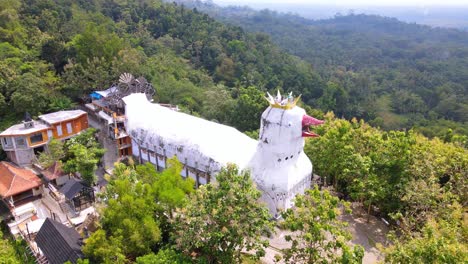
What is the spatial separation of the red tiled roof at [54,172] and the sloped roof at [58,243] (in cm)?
635

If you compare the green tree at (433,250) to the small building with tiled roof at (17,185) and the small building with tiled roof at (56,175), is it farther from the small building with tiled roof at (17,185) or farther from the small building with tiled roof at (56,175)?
the small building with tiled roof at (17,185)

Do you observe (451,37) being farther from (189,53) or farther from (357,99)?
(189,53)

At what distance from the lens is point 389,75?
113938 millimetres

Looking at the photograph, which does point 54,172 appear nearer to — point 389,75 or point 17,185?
point 17,185

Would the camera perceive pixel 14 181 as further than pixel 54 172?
No

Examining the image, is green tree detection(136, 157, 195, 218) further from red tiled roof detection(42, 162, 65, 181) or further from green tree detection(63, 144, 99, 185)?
red tiled roof detection(42, 162, 65, 181)

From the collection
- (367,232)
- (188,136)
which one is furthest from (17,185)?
(367,232)

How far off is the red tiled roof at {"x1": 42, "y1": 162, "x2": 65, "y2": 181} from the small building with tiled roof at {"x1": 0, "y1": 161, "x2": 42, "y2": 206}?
0.63 metres

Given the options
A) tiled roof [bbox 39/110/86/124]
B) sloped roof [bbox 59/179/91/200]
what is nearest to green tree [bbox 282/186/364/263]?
sloped roof [bbox 59/179/91/200]

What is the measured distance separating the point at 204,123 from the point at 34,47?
2765 cm

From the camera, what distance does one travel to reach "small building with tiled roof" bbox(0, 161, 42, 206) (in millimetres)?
23984

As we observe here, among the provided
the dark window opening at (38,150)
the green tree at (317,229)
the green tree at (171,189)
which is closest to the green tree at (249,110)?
the green tree at (171,189)

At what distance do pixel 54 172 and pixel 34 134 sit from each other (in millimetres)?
4444

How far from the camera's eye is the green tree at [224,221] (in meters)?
15.6
